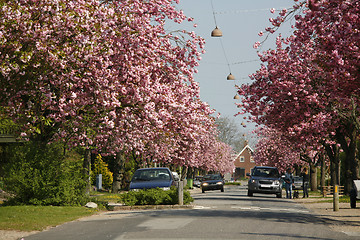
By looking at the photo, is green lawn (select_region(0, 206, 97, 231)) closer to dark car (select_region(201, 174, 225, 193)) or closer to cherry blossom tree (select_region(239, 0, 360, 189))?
cherry blossom tree (select_region(239, 0, 360, 189))

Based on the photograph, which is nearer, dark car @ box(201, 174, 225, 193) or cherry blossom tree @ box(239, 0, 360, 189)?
cherry blossom tree @ box(239, 0, 360, 189)

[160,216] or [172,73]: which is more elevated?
[172,73]

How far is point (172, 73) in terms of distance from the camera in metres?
22.5

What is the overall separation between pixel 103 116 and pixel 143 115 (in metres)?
1.94

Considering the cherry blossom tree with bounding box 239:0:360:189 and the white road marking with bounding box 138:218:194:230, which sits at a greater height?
the cherry blossom tree with bounding box 239:0:360:189

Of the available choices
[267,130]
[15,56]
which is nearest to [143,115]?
[15,56]

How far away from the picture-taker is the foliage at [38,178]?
21406 mm

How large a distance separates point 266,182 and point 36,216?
20767mm

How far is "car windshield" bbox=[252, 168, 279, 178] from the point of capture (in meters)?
37.3

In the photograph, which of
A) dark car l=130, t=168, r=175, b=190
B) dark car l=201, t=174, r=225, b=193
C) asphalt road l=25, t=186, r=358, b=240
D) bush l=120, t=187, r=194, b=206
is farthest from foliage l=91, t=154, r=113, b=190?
asphalt road l=25, t=186, r=358, b=240

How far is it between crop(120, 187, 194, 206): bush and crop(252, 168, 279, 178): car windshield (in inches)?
569

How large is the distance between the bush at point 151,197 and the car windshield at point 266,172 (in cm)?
1445

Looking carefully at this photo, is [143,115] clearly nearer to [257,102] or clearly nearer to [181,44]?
[181,44]

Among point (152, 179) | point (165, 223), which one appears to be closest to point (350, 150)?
point (152, 179)
